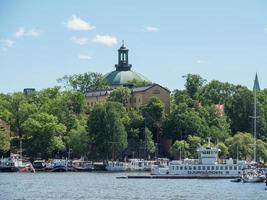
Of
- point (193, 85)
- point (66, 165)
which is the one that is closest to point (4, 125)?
point (66, 165)

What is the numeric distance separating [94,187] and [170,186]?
374 inches

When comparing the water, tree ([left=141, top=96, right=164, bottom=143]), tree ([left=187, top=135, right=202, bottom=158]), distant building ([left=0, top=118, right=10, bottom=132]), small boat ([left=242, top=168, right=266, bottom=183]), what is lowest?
the water

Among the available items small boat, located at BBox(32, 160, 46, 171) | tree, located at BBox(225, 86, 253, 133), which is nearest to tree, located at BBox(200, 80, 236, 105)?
tree, located at BBox(225, 86, 253, 133)

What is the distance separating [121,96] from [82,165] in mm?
26447

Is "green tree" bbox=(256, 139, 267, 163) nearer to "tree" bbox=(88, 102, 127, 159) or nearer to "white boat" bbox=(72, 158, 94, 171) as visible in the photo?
"tree" bbox=(88, 102, 127, 159)

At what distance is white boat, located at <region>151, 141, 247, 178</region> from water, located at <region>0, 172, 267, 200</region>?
230 inches

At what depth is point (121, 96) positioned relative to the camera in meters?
187

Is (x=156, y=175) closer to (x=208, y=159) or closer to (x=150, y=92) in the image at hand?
(x=208, y=159)

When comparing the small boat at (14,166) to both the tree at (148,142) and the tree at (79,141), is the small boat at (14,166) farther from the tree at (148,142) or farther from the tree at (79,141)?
the tree at (148,142)

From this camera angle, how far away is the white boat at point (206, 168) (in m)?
132

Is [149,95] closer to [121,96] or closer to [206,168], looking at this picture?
[121,96]

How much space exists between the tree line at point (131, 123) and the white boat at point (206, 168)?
2492 cm

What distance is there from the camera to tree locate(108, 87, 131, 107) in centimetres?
18625

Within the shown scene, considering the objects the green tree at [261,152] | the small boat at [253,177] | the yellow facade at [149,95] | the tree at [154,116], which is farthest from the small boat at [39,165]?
the small boat at [253,177]
